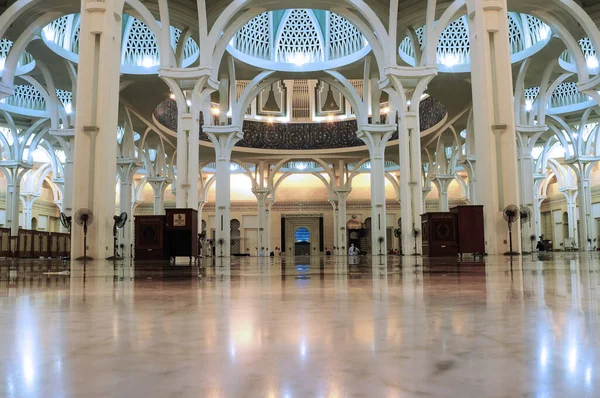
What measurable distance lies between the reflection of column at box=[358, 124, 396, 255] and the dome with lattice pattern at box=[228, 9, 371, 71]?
13.4 ft

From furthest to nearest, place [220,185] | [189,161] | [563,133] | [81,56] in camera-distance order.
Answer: [563,133]
[220,185]
[189,161]
[81,56]

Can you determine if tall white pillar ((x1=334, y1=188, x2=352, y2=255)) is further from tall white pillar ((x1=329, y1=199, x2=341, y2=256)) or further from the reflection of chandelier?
the reflection of chandelier

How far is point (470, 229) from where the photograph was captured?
1503cm

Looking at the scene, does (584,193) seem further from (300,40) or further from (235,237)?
(235,237)

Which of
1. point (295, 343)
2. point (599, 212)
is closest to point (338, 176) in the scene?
point (599, 212)

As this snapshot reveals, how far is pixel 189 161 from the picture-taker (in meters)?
18.4

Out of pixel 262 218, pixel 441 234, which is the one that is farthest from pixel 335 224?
pixel 441 234

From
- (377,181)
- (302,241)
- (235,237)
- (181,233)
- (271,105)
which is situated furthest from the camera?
(302,241)

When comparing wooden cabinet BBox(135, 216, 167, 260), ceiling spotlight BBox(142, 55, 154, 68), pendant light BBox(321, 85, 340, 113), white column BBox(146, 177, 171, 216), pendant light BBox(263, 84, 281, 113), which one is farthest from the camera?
pendant light BBox(321, 85, 340, 113)

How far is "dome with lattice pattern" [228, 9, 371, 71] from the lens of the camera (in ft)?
87.4

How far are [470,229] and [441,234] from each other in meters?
1.70

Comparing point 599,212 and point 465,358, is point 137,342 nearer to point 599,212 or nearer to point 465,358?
point 465,358

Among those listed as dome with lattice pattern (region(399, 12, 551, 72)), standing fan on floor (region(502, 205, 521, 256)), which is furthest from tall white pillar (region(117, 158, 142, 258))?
standing fan on floor (region(502, 205, 521, 256))

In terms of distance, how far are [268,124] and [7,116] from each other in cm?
1586
